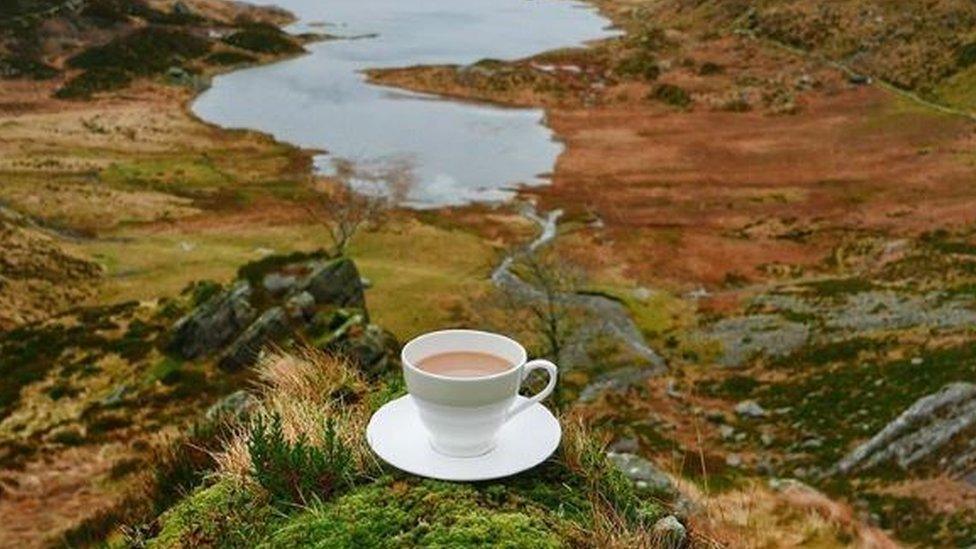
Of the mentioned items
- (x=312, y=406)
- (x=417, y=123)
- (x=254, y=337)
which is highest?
(x=312, y=406)

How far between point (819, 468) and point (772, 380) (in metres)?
12.2

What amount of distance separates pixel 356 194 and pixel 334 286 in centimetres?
3820

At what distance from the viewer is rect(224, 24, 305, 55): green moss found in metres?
158

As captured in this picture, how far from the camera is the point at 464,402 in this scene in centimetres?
449

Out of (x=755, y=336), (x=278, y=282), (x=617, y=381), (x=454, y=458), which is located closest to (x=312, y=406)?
(x=454, y=458)

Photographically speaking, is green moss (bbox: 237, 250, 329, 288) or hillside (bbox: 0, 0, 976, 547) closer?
hillside (bbox: 0, 0, 976, 547)

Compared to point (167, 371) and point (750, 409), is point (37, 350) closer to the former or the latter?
point (167, 371)

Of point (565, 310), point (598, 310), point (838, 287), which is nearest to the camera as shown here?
point (565, 310)

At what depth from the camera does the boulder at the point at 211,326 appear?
132 ft

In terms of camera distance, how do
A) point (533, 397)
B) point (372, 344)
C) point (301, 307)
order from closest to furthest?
point (533, 397)
point (372, 344)
point (301, 307)

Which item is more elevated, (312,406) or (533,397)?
(533,397)

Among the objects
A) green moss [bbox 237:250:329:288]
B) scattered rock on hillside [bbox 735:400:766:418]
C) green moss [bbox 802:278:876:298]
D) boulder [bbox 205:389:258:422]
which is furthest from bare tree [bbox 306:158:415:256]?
boulder [bbox 205:389:258:422]

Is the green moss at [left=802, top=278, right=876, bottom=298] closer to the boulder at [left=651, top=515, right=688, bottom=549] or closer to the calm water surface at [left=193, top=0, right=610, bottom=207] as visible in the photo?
the calm water surface at [left=193, top=0, right=610, bottom=207]

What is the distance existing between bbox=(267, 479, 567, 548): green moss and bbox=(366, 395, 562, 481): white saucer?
0.10 metres
